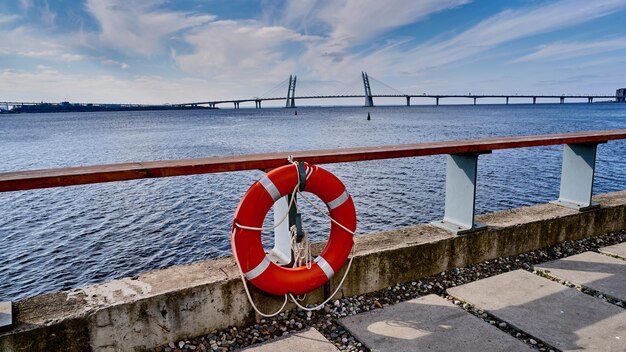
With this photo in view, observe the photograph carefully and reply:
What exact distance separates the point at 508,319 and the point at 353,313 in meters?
0.77

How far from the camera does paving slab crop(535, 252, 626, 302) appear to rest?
7.97 ft

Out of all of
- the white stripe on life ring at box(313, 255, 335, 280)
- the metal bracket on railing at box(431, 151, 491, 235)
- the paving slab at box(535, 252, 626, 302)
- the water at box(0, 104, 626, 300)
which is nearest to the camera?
the white stripe on life ring at box(313, 255, 335, 280)

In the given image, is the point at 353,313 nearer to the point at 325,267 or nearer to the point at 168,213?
the point at 325,267

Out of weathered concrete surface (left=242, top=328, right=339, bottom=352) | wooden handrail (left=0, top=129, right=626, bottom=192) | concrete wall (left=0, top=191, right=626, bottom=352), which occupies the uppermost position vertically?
wooden handrail (left=0, top=129, right=626, bottom=192)

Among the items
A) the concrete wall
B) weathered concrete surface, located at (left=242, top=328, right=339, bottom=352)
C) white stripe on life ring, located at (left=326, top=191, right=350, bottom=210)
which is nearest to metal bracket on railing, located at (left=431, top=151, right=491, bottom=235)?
the concrete wall

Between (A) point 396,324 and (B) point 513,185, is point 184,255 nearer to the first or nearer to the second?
(A) point 396,324

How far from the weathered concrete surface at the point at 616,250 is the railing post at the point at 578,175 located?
1.14 feet

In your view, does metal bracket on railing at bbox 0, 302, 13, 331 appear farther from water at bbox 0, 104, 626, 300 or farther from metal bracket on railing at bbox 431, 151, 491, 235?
water at bbox 0, 104, 626, 300

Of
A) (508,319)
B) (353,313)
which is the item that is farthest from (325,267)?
(508,319)

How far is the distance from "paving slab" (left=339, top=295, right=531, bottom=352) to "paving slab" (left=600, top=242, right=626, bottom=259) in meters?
1.52

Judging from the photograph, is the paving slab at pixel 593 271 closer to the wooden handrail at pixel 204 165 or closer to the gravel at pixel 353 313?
the gravel at pixel 353 313

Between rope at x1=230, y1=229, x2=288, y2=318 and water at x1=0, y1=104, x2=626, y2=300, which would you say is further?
water at x1=0, y1=104, x2=626, y2=300

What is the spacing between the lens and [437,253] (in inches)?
104

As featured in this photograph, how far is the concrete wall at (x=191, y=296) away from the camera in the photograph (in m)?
1.74
